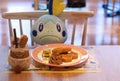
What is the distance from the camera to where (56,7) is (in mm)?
1657

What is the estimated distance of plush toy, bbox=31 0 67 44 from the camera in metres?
1.60

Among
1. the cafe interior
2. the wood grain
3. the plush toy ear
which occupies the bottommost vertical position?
the wood grain

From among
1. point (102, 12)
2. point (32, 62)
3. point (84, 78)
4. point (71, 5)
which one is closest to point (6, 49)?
point (32, 62)

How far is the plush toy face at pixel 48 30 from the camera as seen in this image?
159 centimetres

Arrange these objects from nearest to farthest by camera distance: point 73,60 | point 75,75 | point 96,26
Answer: point 75,75, point 73,60, point 96,26

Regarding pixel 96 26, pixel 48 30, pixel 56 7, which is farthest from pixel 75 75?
pixel 96 26

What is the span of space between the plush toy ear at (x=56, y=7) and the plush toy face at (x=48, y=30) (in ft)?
0.18

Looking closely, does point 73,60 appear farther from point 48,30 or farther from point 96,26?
point 96,26

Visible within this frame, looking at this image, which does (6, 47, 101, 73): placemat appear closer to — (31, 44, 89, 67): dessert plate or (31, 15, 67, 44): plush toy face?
(31, 44, 89, 67): dessert plate

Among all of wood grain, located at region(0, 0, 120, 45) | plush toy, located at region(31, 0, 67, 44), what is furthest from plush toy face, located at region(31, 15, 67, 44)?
wood grain, located at region(0, 0, 120, 45)

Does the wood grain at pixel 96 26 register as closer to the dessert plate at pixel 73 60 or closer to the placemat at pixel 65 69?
the dessert plate at pixel 73 60

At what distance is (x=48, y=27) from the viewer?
1604 millimetres

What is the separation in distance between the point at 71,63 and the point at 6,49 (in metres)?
0.42

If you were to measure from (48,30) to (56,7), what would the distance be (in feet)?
0.56
